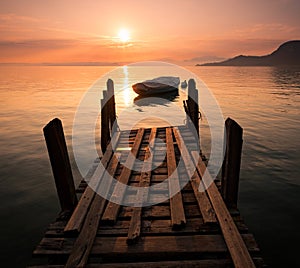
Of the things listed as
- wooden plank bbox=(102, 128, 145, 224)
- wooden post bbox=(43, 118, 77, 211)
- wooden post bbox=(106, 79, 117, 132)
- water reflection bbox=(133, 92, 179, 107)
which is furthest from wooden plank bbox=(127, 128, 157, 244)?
water reflection bbox=(133, 92, 179, 107)

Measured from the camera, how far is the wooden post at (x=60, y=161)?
4820mm

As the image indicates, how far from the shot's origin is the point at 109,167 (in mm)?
7184

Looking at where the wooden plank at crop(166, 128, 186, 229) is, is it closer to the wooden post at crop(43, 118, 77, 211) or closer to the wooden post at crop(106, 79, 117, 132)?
the wooden post at crop(43, 118, 77, 211)

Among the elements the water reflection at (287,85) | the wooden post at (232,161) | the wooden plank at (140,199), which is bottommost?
the water reflection at (287,85)

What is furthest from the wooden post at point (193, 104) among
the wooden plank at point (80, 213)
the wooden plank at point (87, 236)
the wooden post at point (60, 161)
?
the wooden post at point (60, 161)

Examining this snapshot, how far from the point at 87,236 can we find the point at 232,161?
331cm

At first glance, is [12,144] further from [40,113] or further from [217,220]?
[217,220]

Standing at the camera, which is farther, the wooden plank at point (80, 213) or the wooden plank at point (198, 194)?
the wooden plank at point (198, 194)

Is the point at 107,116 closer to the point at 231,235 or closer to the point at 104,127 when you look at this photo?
the point at 104,127

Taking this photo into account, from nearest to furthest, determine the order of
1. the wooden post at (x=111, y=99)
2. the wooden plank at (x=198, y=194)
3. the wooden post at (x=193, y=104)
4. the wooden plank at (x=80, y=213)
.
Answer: the wooden plank at (x=80, y=213), the wooden plank at (x=198, y=194), the wooden post at (x=193, y=104), the wooden post at (x=111, y=99)

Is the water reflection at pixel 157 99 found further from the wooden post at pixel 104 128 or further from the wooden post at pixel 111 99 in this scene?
the wooden post at pixel 104 128

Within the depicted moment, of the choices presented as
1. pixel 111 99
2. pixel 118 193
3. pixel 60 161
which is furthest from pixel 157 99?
pixel 60 161

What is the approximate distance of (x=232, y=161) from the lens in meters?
5.13

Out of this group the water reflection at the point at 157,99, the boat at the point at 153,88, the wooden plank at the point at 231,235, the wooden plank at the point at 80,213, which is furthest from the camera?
the boat at the point at 153,88
